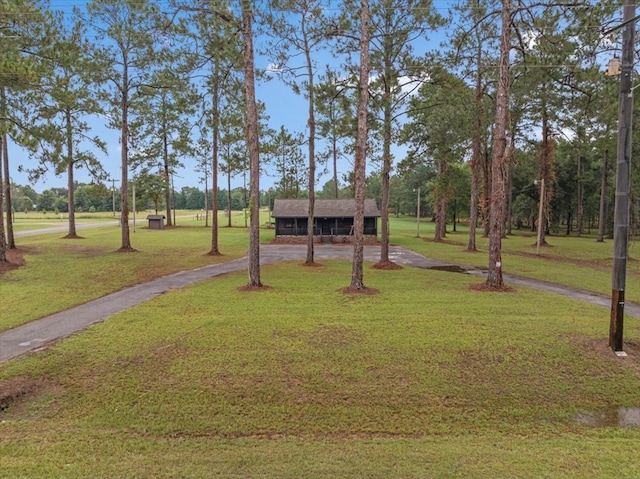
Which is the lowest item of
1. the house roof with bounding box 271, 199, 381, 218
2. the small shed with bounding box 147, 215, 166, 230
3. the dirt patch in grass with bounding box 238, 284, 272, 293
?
the dirt patch in grass with bounding box 238, 284, 272, 293

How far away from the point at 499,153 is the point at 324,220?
23.9 metres

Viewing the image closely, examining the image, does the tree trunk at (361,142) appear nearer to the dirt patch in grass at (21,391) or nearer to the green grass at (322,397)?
the green grass at (322,397)

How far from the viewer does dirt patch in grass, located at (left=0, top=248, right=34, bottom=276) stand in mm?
14336

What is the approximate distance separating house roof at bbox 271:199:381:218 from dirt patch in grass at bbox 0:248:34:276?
16.9 metres

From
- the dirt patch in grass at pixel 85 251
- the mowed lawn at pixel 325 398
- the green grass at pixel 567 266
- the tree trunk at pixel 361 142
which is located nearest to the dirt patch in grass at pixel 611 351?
the mowed lawn at pixel 325 398

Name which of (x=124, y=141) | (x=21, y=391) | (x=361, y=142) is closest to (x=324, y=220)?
(x=124, y=141)

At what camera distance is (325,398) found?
4.84 metres

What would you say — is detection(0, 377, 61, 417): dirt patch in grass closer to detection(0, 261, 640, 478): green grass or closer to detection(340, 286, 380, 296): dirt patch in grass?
detection(0, 261, 640, 478): green grass

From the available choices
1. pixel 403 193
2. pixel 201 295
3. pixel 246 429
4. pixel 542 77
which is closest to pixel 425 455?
pixel 246 429

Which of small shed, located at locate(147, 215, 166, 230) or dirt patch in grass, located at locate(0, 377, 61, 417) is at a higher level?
small shed, located at locate(147, 215, 166, 230)

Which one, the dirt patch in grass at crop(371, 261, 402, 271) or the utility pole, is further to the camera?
the dirt patch in grass at crop(371, 261, 402, 271)

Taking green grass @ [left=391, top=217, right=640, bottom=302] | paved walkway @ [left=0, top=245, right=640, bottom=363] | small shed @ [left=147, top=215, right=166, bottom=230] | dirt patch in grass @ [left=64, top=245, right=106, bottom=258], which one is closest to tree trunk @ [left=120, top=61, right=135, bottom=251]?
dirt patch in grass @ [left=64, top=245, right=106, bottom=258]

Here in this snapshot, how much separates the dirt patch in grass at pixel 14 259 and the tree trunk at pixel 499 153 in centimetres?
1580

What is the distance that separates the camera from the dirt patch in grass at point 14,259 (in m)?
14.3
